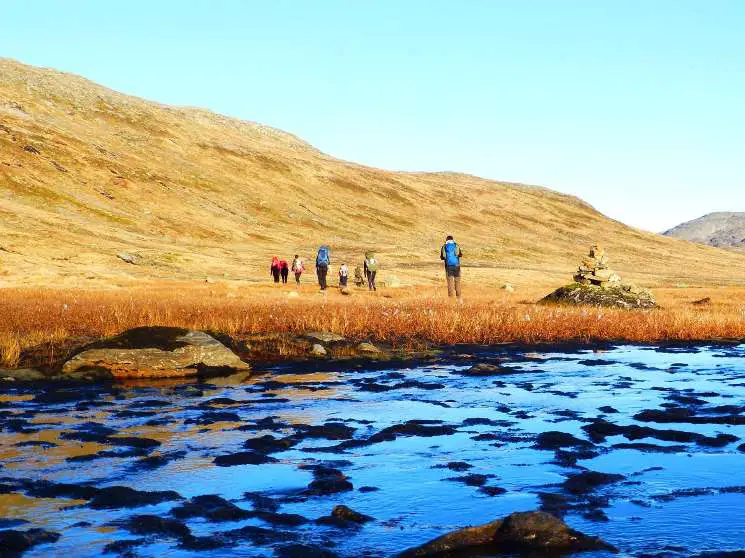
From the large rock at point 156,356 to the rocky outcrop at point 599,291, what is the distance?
2068 centimetres

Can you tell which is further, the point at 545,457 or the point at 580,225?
the point at 580,225

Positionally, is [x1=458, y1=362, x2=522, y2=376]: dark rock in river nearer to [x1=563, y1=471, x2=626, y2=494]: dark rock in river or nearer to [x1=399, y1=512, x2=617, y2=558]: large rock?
[x1=563, y1=471, x2=626, y2=494]: dark rock in river

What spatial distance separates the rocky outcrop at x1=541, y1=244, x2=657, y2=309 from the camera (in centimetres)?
3609

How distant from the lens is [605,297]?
119 ft

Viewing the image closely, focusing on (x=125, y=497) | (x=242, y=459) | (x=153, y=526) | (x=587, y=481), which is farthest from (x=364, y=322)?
(x=153, y=526)

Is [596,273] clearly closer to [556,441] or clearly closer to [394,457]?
[556,441]

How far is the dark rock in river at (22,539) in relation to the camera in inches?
294

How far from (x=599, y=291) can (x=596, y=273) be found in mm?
1309

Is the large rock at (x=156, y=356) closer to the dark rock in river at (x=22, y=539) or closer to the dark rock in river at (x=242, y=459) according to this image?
the dark rock in river at (x=242, y=459)

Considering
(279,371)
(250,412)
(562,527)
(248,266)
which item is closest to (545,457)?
(562,527)

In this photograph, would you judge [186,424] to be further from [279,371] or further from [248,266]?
[248,266]

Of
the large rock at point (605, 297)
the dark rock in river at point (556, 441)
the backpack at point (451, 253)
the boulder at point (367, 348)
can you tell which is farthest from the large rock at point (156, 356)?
the large rock at point (605, 297)

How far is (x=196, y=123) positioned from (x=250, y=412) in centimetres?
14819

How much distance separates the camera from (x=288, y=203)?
127688mm
